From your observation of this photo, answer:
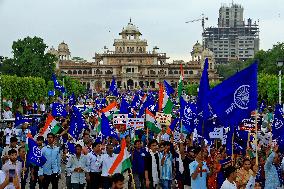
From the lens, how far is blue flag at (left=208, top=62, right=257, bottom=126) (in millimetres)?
9398

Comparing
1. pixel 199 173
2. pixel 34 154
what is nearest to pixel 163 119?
pixel 34 154

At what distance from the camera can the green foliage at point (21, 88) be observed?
49844 millimetres

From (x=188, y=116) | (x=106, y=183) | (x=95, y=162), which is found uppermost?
(x=188, y=116)

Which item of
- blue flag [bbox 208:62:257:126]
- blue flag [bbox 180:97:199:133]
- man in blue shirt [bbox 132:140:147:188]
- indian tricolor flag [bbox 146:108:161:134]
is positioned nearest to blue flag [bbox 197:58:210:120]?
blue flag [bbox 208:62:257:126]

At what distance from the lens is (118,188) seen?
7098 mm

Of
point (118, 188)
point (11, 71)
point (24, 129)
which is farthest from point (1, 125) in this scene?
point (11, 71)

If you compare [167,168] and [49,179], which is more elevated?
[167,168]

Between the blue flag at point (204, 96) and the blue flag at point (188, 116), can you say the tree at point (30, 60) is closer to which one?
the blue flag at point (188, 116)

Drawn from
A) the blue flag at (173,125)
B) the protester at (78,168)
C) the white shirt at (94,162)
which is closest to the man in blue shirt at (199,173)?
the white shirt at (94,162)

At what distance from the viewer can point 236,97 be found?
31.1ft

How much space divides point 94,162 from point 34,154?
1.11 metres

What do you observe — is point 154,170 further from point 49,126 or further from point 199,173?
point 49,126

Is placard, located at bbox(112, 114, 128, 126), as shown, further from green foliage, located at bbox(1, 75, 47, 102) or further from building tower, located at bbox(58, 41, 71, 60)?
building tower, located at bbox(58, 41, 71, 60)

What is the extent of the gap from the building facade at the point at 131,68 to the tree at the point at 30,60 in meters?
51.8
